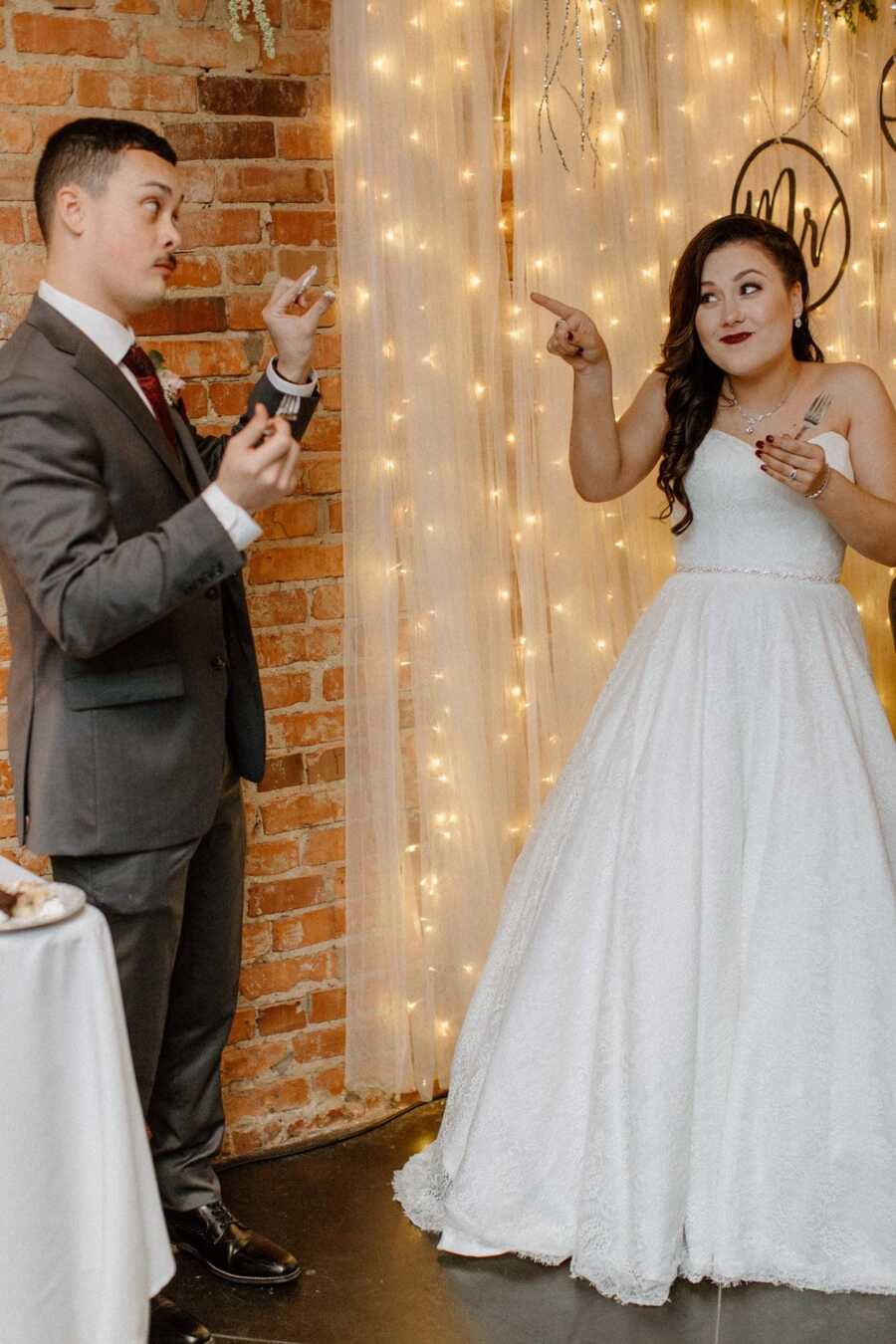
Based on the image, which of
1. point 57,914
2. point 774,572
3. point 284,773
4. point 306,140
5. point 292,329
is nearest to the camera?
point 57,914

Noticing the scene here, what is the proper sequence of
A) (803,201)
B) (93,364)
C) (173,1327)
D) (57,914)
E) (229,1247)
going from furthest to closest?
(803,201)
(229,1247)
(173,1327)
(93,364)
(57,914)

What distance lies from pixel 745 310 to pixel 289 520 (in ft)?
3.20

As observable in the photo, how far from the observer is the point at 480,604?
3.08 m

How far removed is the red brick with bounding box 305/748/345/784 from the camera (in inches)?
118

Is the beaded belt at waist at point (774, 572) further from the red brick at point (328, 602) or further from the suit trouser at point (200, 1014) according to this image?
the suit trouser at point (200, 1014)

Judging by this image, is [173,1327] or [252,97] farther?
[252,97]

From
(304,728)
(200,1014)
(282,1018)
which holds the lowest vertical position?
(282,1018)

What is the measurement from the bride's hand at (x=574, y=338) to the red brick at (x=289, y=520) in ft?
1.95

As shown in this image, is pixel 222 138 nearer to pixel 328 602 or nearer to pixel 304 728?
pixel 328 602

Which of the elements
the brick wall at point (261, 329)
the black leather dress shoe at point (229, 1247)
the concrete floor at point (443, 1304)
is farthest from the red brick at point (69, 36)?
the concrete floor at point (443, 1304)

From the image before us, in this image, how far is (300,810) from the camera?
2.99 meters

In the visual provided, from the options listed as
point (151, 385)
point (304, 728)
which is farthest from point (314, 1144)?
point (151, 385)

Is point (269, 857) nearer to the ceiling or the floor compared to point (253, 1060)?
nearer to the ceiling

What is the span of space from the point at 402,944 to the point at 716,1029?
2.65 ft
